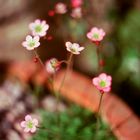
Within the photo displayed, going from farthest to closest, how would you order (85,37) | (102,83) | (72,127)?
(85,37)
(72,127)
(102,83)

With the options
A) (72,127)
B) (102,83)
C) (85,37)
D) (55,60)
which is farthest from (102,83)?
(85,37)

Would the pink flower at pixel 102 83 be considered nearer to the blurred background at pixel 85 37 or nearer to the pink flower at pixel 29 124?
the pink flower at pixel 29 124

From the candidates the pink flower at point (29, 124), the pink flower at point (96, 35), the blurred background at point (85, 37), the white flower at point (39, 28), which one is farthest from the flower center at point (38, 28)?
the blurred background at point (85, 37)

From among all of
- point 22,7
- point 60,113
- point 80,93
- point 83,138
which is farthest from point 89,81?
point 22,7

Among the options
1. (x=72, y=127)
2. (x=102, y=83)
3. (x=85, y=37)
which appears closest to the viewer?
(x=102, y=83)

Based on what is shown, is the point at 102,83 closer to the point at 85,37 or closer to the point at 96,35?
the point at 96,35

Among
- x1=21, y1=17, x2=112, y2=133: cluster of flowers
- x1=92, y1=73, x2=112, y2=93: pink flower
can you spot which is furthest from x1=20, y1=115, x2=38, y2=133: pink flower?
x1=92, y1=73, x2=112, y2=93: pink flower
